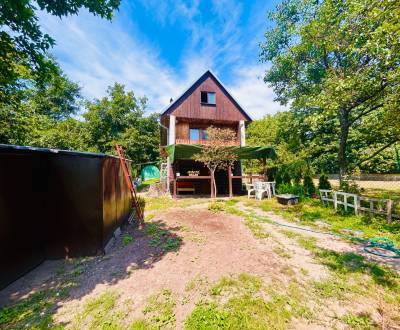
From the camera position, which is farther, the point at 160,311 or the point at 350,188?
the point at 350,188

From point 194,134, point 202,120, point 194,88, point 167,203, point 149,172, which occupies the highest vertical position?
point 194,88

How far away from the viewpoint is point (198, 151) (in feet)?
37.9

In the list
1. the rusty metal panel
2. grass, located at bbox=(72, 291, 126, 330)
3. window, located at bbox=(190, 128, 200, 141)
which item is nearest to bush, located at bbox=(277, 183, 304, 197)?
window, located at bbox=(190, 128, 200, 141)

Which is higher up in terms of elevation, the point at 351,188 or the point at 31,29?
the point at 31,29

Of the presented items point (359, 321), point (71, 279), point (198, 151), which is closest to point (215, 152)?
point (198, 151)

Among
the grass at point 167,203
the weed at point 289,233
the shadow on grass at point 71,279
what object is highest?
the grass at point 167,203

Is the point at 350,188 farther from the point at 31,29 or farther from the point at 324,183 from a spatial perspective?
the point at 31,29

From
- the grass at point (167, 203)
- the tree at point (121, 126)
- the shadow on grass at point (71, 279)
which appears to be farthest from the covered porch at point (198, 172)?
the tree at point (121, 126)

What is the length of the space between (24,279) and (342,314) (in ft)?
18.9

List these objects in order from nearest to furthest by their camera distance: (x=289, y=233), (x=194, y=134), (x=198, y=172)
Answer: (x=289, y=233)
(x=198, y=172)
(x=194, y=134)

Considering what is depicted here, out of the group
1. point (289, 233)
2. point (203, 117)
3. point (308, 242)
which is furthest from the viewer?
point (203, 117)

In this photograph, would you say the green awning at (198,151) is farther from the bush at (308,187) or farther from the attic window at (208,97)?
the attic window at (208,97)

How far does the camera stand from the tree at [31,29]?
4.61m

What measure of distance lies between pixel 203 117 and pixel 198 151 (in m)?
4.83
